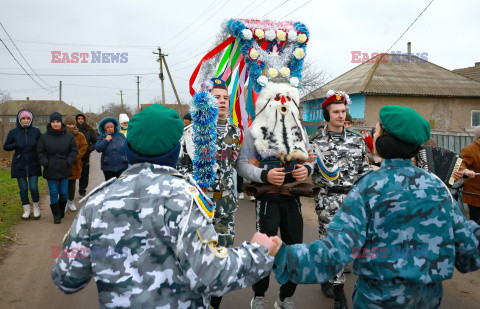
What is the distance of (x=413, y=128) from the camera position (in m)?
1.96

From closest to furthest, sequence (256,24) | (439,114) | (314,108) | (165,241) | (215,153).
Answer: (165,241) → (215,153) → (256,24) → (439,114) → (314,108)

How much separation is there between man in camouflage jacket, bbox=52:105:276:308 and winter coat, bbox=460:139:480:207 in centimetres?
443

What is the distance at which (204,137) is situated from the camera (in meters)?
3.30

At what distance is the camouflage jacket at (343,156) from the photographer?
3.92 m

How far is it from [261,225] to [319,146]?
1.19 m

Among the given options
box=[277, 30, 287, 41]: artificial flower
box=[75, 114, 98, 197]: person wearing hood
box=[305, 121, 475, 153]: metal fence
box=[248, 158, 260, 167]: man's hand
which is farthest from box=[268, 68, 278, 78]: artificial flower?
box=[305, 121, 475, 153]: metal fence

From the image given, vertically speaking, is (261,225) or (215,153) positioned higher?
(215,153)

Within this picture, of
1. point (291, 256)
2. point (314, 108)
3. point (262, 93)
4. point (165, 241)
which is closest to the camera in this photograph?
point (165, 241)

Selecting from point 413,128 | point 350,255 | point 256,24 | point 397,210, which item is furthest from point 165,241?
point 256,24

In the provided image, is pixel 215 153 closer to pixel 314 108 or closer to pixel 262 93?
pixel 262 93

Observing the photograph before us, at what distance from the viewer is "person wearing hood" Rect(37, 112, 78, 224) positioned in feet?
21.2

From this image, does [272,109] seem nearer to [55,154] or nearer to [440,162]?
[440,162]

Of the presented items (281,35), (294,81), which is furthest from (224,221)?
(281,35)

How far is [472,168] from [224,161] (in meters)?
3.63
